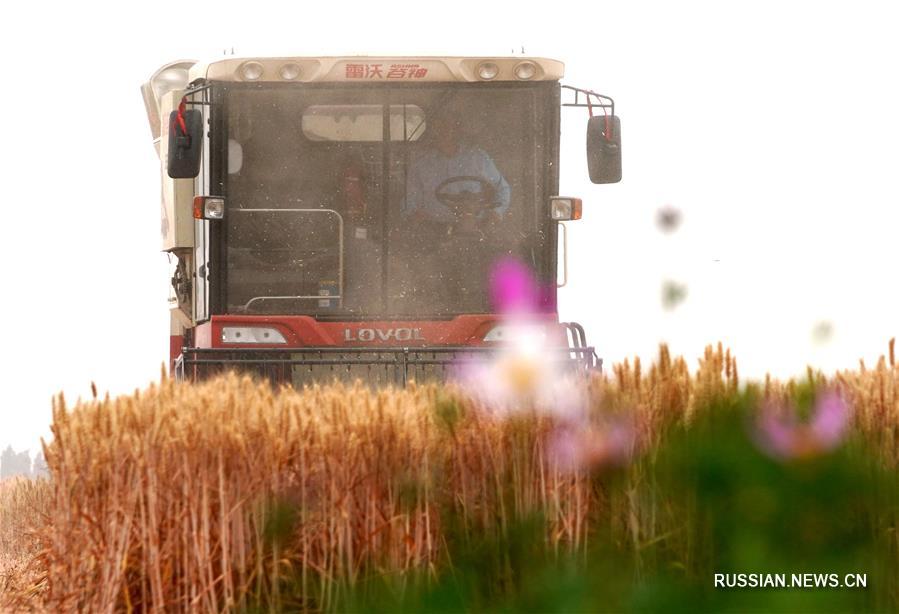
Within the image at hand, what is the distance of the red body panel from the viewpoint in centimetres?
848

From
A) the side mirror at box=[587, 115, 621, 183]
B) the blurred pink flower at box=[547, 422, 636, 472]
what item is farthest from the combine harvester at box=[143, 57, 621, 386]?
the blurred pink flower at box=[547, 422, 636, 472]

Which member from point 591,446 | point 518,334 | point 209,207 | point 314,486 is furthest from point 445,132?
point 314,486

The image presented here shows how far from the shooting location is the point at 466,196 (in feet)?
28.7

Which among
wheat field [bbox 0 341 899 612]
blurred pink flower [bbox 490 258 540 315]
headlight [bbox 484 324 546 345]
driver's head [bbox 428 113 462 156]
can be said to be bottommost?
wheat field [bbox 0 341 899 612]

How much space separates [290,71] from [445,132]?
3.31ft

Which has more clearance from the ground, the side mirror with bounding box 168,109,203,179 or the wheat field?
the side mirror with bounding box 168,109,203,179

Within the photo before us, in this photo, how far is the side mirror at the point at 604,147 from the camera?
8695 millimetres

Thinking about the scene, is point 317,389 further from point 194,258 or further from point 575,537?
point 194,258

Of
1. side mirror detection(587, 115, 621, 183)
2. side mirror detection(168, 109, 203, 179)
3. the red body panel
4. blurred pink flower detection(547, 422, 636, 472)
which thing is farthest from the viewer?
side mirror detection(587, 115, 621, 183)

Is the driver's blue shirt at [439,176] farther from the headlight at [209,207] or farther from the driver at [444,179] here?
the headlight at [209,207]

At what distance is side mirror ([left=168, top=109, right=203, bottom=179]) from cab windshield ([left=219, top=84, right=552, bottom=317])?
0.53m

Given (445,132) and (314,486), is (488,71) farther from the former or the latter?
(314,486)

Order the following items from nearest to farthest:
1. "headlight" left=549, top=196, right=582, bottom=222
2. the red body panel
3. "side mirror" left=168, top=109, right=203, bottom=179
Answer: "side mirror" left=168, top=109, right=203, bottom=179 < the red body panel < "headlight" left=549, top=196, right=582, bottom=222

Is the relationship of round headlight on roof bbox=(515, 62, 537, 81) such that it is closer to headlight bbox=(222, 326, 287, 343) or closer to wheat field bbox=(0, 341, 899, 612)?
headlight bbox=(222, 326, 287, 343)
